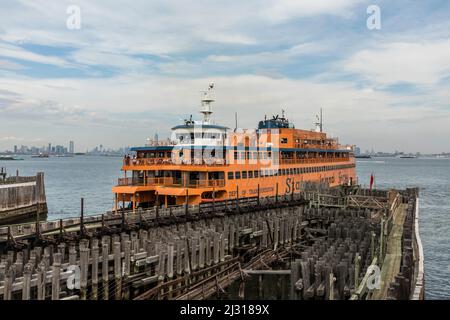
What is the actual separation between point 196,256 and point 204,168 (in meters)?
12.9

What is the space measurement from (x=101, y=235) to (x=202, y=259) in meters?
5.90

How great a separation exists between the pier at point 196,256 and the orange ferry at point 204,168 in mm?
4347

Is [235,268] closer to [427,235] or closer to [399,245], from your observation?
[399,245]

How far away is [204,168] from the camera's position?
3588 cm

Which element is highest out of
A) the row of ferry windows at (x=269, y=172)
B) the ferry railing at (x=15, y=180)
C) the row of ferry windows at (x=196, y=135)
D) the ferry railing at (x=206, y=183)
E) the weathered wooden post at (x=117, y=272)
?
the row of ferry windows at (x=196, y=135)

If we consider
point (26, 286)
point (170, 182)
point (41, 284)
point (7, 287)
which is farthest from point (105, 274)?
point (170, 182)

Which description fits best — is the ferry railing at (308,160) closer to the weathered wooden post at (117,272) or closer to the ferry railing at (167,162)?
the ferry railing at (167,162)

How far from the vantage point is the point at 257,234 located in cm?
2933

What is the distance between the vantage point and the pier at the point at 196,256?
17.0 meters

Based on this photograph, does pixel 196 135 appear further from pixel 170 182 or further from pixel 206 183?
pixel 206 183

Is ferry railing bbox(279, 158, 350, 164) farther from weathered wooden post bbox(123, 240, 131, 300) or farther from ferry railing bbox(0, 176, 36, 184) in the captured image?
ferry railing bbox(0, 176, 36, 184)

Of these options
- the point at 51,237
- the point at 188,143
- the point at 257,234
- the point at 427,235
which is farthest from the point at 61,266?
the point at 427,235

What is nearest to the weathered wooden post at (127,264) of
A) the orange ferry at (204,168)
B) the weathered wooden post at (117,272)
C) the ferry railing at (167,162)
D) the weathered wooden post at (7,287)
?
the weathered wooden post at (117,272)

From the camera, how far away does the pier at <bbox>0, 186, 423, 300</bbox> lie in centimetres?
1705
